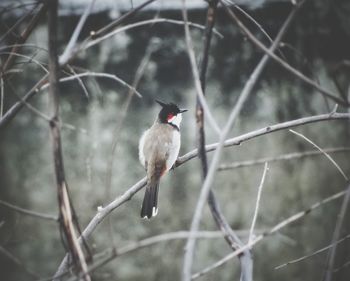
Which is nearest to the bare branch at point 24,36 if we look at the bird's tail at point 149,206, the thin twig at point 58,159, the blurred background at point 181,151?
the thin twig at point 58,159

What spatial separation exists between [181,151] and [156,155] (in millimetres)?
1599

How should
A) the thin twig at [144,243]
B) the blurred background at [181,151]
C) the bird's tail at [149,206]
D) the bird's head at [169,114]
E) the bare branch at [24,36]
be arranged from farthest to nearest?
1. the blurred background at [181,151]
2. the bird's head at [169,114]
3. the bird's tail at [149,206]
4. the bare branch at [24,36]
5. the thin twig at [144,243]

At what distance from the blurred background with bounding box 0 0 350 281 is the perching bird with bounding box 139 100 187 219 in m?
1.29

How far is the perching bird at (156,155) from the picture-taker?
271 centimetres

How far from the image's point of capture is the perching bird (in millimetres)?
2707

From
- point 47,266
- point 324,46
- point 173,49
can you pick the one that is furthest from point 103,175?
point 324,46

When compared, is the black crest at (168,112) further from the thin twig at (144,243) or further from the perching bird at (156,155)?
the thin twig at (144,243)

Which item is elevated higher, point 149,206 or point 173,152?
point 173,152

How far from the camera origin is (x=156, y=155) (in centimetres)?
290

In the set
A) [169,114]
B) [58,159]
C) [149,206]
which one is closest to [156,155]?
[149,206]

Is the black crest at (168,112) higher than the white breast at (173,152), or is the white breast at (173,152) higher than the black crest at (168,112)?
the black crest at (168,112)

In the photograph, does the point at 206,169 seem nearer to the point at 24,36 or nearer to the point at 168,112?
the point at 24,36

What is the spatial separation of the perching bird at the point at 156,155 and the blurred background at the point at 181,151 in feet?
4.22

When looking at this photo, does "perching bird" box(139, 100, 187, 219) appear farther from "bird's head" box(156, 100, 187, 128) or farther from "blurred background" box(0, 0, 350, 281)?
"blurred background" box(0, 0, 350, 281)
